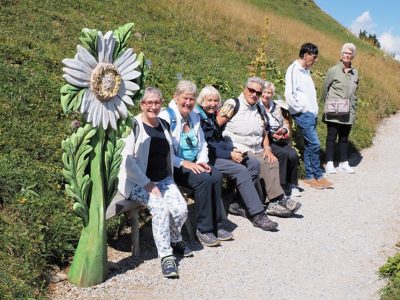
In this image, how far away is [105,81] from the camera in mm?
3945

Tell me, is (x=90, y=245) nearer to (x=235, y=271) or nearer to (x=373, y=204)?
(x=235, y=271)

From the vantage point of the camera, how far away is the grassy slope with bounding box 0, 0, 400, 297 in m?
4.33

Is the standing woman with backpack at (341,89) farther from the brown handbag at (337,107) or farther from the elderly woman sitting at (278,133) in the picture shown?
the elderly woman sitting at (278,133)

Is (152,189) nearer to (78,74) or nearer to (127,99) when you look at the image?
(127,99)

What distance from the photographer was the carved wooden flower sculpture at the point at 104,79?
377cm

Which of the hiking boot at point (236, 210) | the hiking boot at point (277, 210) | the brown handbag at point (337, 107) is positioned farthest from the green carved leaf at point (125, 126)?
the brown handbag at point (337, 107)

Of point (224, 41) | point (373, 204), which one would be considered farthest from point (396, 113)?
point (373, 204)

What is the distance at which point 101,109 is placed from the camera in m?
3.96

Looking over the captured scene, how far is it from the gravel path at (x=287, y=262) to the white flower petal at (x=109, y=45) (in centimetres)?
185

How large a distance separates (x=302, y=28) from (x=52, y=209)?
15.0 meters

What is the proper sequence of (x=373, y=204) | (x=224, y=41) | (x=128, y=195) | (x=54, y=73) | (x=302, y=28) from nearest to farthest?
(x=128, y=195) → (x=373, y=204) → (x=54, y=73) → (x=224, y=41) → (x=302, y=28)

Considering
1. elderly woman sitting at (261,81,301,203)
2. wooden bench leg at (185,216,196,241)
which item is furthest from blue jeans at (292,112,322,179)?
wooden bench leg at (185,216,196,241)

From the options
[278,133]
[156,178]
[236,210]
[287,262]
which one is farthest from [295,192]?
[156,178]

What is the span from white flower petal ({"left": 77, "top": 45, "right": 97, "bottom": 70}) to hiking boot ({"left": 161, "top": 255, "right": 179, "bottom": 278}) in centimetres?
178
